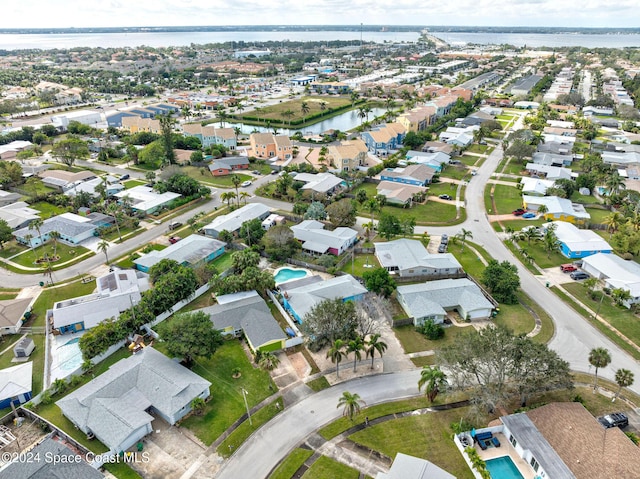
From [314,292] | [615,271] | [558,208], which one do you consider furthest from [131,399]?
[558,208]

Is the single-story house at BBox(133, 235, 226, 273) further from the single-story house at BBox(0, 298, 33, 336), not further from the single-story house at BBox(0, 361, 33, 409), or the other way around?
the single-story house at BBox(0, 361, 33, 409)

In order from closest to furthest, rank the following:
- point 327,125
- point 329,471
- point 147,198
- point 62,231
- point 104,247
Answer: point 329,471 → point 104,247 → point 62,231 → point 147,198 → point 327,125

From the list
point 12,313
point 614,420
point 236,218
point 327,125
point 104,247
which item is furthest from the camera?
point 327,125

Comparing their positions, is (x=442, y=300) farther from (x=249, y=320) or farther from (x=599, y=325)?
(x=249, y=320)

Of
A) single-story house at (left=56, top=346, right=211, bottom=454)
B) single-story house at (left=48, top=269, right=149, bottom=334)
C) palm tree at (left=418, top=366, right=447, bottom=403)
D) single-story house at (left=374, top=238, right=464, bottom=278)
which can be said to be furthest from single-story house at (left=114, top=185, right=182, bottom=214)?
palm tree at (left=418, top=366, right=447, bottom=403)

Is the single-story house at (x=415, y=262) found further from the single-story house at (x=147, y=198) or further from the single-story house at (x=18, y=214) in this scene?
the single-story house at (x=18, y=214)

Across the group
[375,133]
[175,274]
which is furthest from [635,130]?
[175,274]
